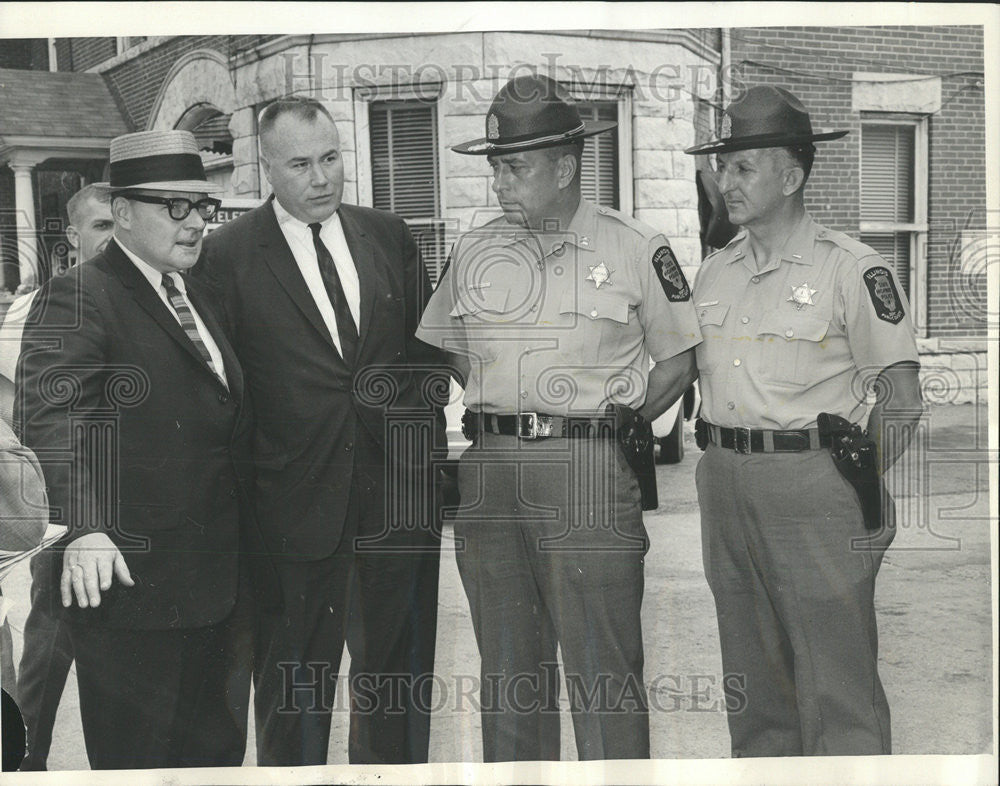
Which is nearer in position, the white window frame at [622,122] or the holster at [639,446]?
the holster at [639,446]

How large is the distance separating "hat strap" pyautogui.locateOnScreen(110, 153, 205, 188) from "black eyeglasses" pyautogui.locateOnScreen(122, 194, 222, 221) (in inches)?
2.1

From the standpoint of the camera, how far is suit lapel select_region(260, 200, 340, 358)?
3.29m

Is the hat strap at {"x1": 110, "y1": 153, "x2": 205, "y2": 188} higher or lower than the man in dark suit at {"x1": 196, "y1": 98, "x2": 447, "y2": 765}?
higher

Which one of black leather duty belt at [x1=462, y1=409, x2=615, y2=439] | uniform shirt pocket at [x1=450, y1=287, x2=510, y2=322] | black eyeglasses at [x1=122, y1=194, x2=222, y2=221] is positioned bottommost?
black leather duty belt at [x1=462, y1=409, x2=615, y2=439]

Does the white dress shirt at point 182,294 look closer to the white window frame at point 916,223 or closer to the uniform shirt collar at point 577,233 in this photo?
the uniform shirt collar at point 577,233

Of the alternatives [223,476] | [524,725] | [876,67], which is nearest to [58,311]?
[223,476]

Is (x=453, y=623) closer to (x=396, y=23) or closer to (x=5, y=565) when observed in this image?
(x=5, y=565)

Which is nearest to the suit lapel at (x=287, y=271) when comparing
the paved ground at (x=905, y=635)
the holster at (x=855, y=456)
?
the paved ground at (x=905, y=635)

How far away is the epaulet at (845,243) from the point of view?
319 cm

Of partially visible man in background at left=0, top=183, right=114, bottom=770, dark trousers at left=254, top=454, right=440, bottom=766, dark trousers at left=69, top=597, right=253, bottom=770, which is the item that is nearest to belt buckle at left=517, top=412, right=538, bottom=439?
dark trousers at left=254, top=454, right=440, bottom=766

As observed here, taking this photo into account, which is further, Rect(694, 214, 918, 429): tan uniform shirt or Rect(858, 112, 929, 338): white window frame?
Rect(858, 112, 929, 338): white window frame

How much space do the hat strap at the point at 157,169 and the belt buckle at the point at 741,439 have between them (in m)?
1.83

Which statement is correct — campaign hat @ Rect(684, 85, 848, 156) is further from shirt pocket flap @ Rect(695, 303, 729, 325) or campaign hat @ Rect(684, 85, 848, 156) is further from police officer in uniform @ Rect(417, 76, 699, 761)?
shirt pocket flap @ Rect(695, 303, 729, 325)

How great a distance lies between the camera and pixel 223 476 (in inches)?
130
